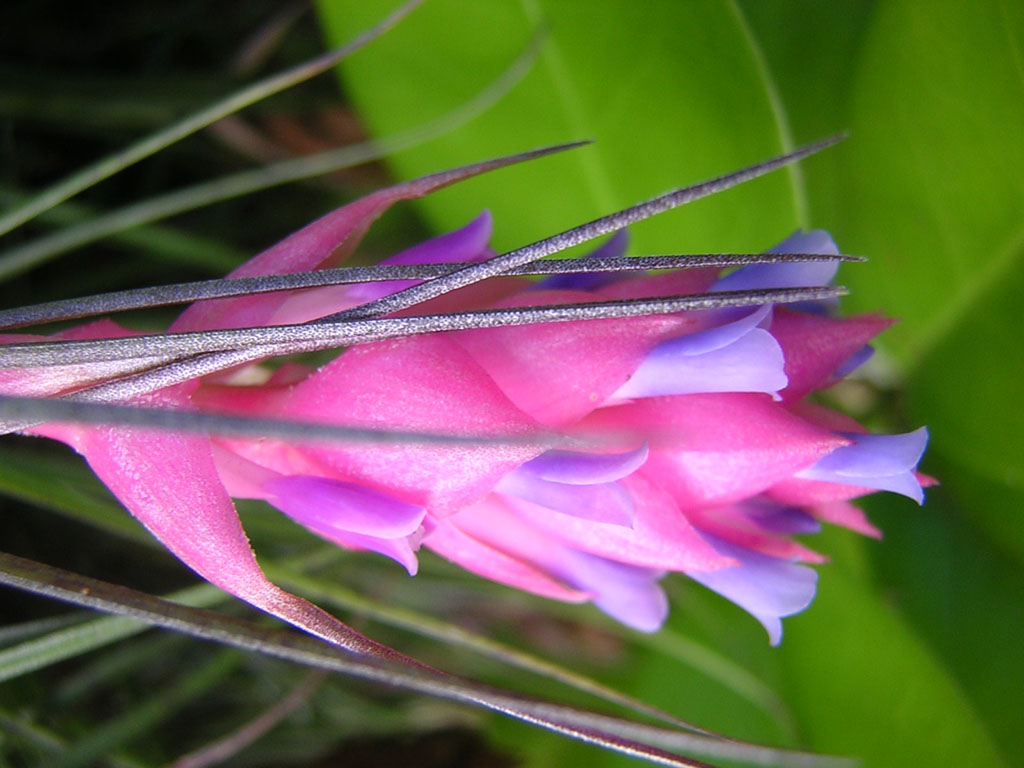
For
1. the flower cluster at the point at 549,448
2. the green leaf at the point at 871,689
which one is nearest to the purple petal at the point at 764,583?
the flower cluster at the point at 549,448

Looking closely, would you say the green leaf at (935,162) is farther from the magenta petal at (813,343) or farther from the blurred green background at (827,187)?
the magenta petal at (813,343)

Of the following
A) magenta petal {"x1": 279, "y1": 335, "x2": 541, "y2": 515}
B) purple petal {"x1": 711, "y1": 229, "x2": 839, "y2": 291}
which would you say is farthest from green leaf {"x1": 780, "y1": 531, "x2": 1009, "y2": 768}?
magenta petal {"x1": 279, "y1": 335, "x2": 541, "y2": 515}

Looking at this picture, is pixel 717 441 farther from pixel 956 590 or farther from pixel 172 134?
pixel 956 590

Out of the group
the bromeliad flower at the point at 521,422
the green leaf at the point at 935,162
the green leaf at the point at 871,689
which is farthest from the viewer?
the green leaf at the point at 871,689

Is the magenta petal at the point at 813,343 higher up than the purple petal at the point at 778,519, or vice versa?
the magenta petal at the point at 813,343

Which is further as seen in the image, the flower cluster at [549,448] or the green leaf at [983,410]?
the green leaf at [983,410]

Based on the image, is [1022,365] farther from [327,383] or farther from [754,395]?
[327,383]
